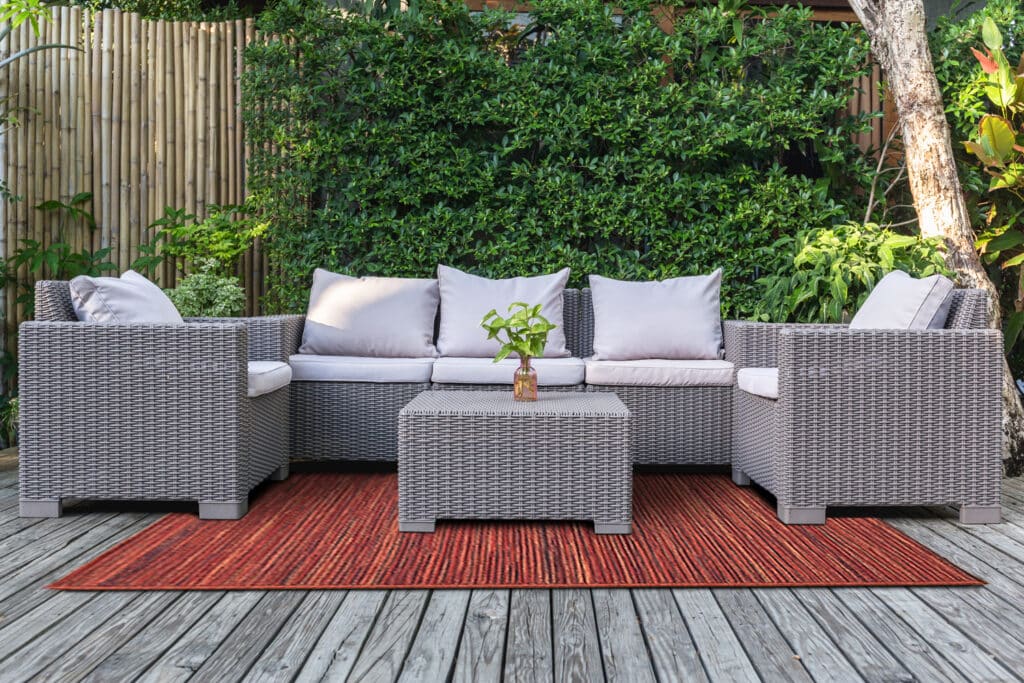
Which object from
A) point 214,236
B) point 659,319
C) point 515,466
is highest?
point 214,236

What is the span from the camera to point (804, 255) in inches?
165

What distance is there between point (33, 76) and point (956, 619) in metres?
5.04

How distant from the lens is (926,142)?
4102 mm

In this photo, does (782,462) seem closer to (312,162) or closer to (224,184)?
(312,162)

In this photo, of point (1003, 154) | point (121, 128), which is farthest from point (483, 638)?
point (121, 128)

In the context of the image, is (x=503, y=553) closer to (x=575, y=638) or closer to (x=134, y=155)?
(x=575, y=638)

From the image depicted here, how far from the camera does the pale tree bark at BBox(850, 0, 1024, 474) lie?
159 inches

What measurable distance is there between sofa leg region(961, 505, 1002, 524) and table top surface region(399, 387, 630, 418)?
1.29 meters

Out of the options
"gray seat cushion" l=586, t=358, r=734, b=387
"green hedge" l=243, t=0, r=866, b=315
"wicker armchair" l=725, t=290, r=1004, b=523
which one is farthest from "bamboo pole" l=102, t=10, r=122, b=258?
"wicker armchair" l=725, t=290, r=1004, b=523

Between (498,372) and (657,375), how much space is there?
0.71m

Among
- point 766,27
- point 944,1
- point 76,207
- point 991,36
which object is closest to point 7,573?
point 76,207

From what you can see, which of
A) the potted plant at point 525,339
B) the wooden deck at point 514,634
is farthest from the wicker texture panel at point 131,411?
the potted plant at point 525,339

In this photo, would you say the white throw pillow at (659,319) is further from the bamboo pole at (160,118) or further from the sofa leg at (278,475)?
the bamboo pole at (160,118)

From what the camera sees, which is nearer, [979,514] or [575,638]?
[575,638]
